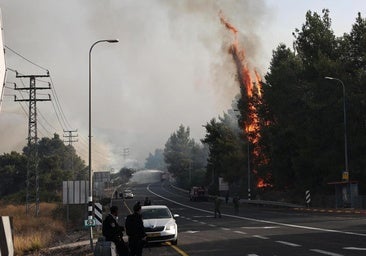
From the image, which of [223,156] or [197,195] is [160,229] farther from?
[223,156]

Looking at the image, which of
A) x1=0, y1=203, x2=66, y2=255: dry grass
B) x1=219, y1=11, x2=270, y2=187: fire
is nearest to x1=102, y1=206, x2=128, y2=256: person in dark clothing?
x1=0, y1=203, x2=66, y2=255: dry grass

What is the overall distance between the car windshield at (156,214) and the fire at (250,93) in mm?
59838

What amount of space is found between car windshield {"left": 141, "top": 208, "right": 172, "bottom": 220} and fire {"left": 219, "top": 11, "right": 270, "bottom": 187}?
5984 centimetres

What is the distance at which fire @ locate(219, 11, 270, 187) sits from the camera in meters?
81.8

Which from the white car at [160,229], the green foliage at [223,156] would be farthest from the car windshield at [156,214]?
the green foliage at [223,156]

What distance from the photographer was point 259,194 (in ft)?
273

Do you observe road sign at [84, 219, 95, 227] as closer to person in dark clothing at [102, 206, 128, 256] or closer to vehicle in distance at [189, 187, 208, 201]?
person in dark clothing at [102, 206, 128, 256]

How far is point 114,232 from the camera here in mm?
12266

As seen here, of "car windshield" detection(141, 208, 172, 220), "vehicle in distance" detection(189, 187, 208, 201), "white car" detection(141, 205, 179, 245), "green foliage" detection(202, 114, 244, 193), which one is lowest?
"vehicle in distance" detection(189, 187, 208, 201)

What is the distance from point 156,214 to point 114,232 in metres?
9.20

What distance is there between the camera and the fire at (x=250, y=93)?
268 feet

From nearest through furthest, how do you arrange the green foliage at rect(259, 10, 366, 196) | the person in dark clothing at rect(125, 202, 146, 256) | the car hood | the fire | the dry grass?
the person in dark clothing at rect(125, 202, 146, 256)
the car hood
the dry grass
the green foliage at rect(259, 10, 366, 196)
the fire

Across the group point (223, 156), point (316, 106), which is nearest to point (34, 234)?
point (316, 106)

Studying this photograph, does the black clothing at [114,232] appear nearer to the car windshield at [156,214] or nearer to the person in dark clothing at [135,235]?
the person in dark clothing at [135,235]
